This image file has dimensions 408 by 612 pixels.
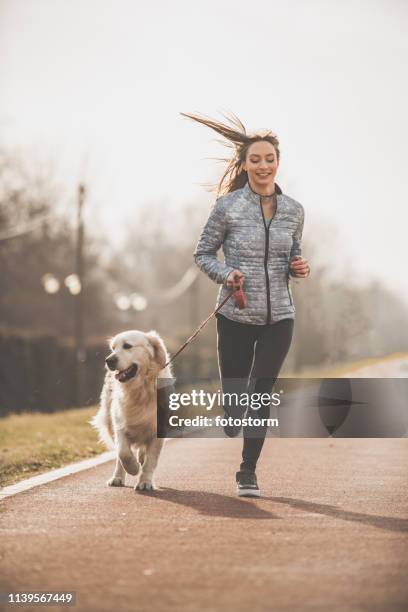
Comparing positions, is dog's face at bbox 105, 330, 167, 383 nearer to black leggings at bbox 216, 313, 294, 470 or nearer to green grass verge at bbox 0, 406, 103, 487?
black leggings at bbox 216, 313, 294, 470

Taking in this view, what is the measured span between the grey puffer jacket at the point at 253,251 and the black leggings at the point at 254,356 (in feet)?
0.30

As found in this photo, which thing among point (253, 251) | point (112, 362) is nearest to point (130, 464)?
point (112, 362)

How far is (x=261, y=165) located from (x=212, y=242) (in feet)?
2.04

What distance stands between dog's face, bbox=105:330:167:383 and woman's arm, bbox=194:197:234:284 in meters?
0.76

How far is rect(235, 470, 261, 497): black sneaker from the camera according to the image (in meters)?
7.88

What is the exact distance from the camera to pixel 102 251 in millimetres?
59656

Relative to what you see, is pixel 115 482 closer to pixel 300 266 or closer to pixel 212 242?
pixel 212 242

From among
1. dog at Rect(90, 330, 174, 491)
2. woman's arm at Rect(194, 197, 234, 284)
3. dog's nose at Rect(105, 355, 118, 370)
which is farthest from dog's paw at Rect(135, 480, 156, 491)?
woman's arm at Rect(194, 197, 234, 284)

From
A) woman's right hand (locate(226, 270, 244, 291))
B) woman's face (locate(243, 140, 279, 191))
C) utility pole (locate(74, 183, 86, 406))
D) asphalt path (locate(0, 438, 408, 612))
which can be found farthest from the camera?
utility pole (locate(74, 183, 86, 406))

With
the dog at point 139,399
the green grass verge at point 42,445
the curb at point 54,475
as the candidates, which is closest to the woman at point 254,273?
the dog at point 139,399

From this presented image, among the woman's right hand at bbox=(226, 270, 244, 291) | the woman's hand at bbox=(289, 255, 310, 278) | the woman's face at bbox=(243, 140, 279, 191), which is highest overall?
the woman's face at bbox=(243, 140, 279, 191)

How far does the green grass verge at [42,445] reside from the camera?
10359 millimetres

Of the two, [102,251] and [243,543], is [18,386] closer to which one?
[243,543]

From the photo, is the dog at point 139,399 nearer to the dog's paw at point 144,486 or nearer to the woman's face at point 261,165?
the dog's paw at point 144,486
